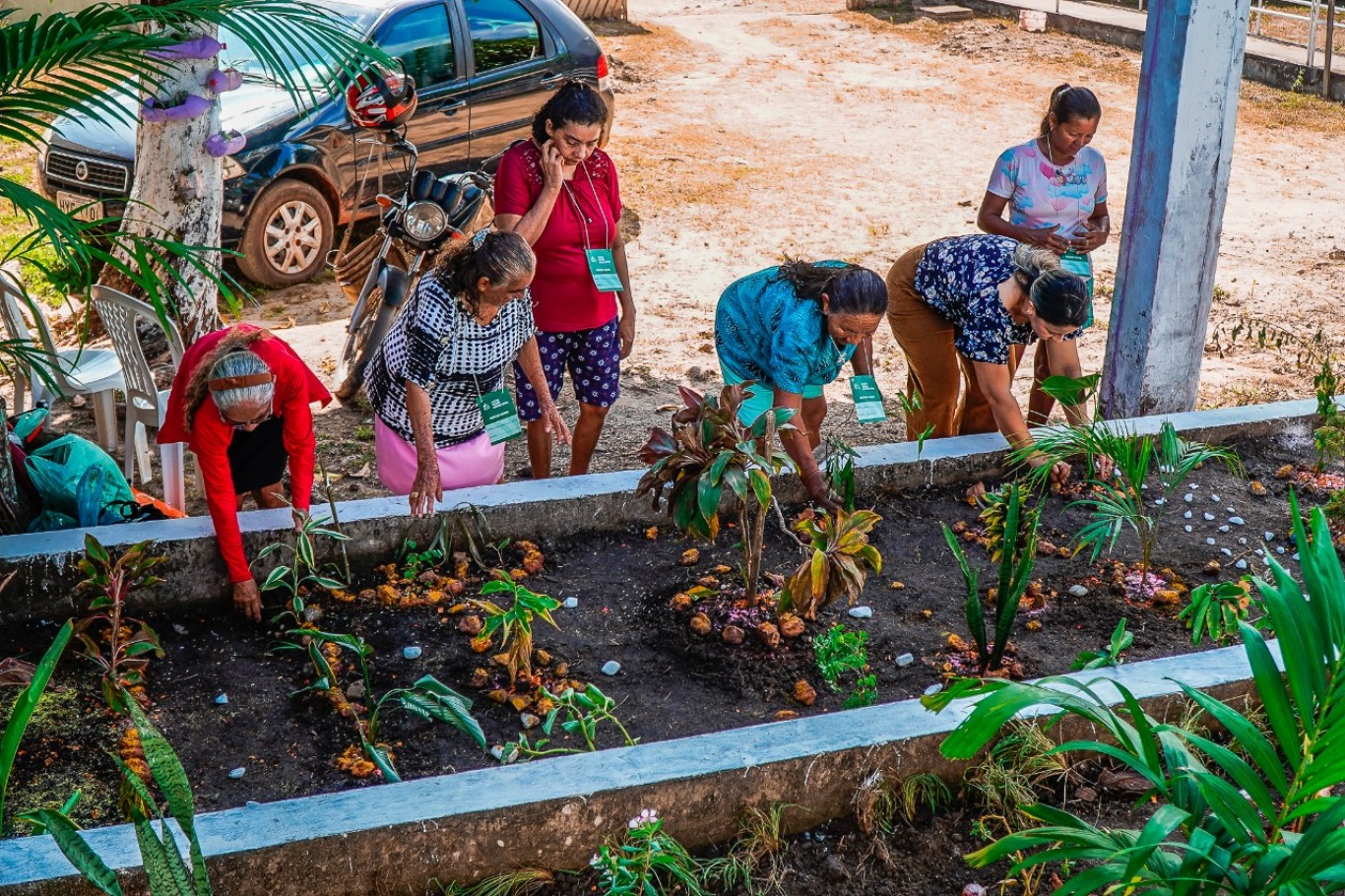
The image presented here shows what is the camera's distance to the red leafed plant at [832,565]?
3.46m

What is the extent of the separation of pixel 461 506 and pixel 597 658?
2.41 feet

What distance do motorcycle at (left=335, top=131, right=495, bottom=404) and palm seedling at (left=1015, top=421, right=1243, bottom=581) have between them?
2.65m

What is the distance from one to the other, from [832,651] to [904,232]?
18.5ft

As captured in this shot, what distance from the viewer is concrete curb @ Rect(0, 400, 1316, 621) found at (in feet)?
12.2

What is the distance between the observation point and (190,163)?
17.5 feet

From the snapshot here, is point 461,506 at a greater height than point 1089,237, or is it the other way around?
point 1089,237

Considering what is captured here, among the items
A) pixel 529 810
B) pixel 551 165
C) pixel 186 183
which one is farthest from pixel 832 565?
pixel 186 183

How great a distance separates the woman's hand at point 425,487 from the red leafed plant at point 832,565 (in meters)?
1.09

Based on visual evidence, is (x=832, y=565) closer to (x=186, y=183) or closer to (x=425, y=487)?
(x=425, y=487)

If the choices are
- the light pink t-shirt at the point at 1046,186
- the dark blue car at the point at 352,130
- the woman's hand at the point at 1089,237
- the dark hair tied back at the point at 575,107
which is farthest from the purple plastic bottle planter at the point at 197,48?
the woman's hand at the point at 1089,237

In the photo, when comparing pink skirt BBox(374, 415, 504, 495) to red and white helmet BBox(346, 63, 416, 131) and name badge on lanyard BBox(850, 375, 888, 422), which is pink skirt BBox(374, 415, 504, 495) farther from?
red and white helmet BBox(346, 63, 416, 131)

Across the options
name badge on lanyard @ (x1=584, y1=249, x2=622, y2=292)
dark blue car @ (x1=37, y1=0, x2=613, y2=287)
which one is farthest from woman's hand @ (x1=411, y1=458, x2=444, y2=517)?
dark blue car @ (x1=37, y1=0, x2=613, y2=287)

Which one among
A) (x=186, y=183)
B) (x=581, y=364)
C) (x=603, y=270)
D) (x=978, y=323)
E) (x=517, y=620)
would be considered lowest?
(x=517, y=620)

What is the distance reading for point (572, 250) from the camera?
181 inches
